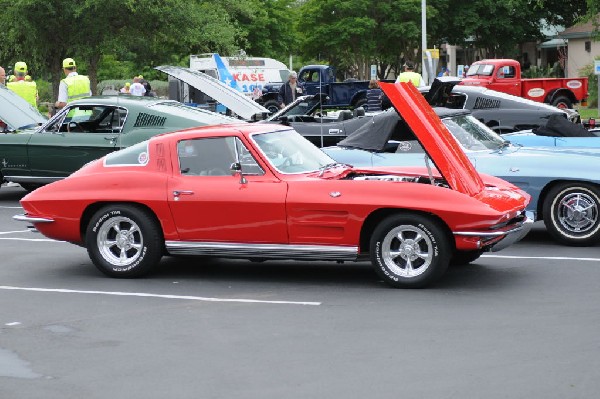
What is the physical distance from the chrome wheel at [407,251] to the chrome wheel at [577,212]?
9.32 ft

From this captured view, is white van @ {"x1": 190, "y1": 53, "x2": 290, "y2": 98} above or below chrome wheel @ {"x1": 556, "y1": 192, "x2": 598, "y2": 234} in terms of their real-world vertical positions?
Answer: above

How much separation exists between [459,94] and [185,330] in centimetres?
1255

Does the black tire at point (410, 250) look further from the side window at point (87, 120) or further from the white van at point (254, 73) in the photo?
the white van at point (254, 73)

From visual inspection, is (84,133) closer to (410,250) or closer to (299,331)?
(410,250)

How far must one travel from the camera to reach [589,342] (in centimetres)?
711

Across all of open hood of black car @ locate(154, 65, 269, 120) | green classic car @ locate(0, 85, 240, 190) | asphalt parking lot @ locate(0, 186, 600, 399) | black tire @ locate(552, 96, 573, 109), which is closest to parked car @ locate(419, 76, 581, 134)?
open hood of black car @ locate(154, 65, 269, 120)

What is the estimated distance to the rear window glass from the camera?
988 centimetres

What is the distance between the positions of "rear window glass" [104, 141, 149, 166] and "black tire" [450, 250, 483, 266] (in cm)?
291

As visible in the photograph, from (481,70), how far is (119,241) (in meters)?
28.3

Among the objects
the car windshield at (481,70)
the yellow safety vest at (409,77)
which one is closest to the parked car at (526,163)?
the yellow safety vest at (409,77)

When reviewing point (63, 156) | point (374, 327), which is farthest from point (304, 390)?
point (63, 156)

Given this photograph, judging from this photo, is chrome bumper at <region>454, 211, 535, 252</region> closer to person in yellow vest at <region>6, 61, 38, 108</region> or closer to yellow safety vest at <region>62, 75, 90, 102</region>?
yellow safety vest at <region>62, 75, 90, 102</region>

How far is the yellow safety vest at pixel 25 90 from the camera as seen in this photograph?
19.2 m

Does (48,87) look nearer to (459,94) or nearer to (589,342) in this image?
(459,94)
